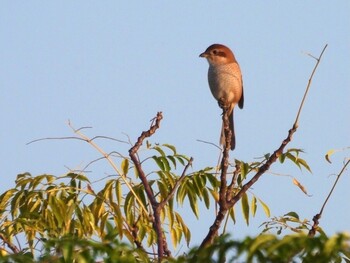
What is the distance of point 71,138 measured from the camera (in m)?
4.44

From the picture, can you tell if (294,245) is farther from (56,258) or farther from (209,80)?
(209,80)

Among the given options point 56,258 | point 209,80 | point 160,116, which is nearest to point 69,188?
point 160,116

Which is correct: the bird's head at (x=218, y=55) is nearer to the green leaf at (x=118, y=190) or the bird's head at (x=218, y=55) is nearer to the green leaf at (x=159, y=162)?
the green leaf at (x=159, y=162)

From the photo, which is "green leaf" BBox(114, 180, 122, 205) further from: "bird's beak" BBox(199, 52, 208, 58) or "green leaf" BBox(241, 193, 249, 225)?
"bird's beak" BBox(199, 52, 208, 58)

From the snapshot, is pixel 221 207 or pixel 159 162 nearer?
pixel 221 207

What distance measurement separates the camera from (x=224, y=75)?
9484mm

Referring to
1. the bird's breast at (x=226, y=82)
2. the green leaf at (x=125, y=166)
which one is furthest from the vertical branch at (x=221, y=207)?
the bird's breast at (x=226, y=82)

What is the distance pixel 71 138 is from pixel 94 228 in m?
0.48

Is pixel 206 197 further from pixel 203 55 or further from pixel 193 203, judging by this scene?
pixel 203 55

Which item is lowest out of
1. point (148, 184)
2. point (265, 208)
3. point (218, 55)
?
point (265, 208)

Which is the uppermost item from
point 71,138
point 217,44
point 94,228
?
point 217,44

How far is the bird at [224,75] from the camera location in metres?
9.38

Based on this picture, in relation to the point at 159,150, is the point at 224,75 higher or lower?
higher

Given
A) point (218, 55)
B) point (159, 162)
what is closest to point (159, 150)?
point (159, 162)
